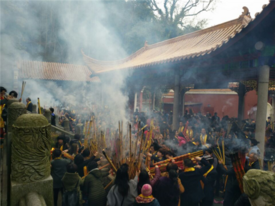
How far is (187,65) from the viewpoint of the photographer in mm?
5711

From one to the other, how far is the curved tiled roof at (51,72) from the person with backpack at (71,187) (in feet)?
55.4

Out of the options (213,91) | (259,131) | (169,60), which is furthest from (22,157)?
(213,91)

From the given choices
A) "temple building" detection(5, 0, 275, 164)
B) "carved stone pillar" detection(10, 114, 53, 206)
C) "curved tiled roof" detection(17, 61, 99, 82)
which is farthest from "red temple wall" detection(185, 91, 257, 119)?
"carved stone pillar" detection(10, 114, 53, 206)

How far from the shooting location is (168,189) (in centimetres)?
256

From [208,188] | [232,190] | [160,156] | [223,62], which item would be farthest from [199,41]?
[232,190]

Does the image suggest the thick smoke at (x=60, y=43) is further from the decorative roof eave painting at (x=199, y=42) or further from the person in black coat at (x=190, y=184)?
the person in black coat at (x=190, y=184)

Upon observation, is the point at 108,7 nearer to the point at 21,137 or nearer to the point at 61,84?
the point at 61,84

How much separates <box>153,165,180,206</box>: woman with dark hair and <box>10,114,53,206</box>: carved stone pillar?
129cm

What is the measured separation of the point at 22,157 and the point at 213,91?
46.8 ft

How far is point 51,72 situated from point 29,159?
19.6 m

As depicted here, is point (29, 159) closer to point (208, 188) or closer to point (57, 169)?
point (57, 169)

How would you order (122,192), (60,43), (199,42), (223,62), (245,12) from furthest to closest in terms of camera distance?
(60,43) < (199,42) < (245,12) < (223,62) < (122,192)

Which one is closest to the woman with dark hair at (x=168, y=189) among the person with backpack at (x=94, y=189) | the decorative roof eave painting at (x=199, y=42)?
the person with backpack at (x=94, y=189)

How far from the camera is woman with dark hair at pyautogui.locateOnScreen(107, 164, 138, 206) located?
8.09 ft
